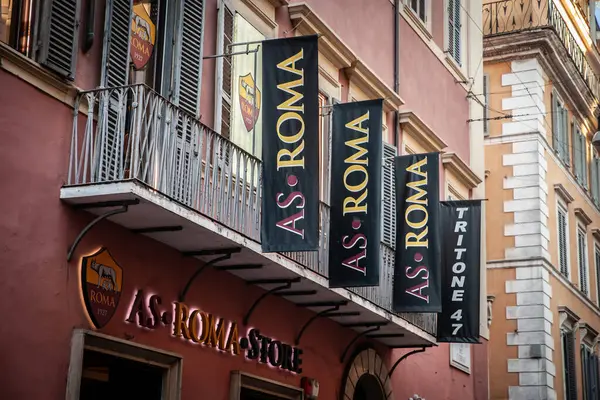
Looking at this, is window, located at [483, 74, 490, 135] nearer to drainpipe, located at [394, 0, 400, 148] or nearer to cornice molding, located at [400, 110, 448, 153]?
cornice molding, located at [400, 110, 448, 153]

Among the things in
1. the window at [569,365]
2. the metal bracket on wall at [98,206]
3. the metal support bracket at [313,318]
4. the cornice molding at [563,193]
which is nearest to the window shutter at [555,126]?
the cornice molding at [563,193]

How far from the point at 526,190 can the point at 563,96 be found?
413 centimetres

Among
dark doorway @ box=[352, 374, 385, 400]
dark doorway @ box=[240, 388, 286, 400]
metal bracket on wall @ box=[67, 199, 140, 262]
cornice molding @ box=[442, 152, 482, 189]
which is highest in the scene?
cornice molding @ box=[442, 152, 482, 189]

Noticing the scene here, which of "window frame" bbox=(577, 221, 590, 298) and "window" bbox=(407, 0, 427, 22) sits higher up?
"window" bbox=(407, 0, 427, 22)

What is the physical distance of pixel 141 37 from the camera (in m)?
12.6

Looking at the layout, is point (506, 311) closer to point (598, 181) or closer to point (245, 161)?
point (598, 181)

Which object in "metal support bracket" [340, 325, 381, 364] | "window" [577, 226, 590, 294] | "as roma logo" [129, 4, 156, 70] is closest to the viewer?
"as roma logo" [129, 4, 156, 70]

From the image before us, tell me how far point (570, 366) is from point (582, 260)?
12.6 ft

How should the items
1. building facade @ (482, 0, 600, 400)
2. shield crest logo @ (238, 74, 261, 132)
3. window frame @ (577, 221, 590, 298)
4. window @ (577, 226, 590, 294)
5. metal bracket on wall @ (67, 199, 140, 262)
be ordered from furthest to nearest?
window @ (577, 226, 590, 294), window frame @ (577, 221, 590, 298), building facade @ (482, 0, 600, 400), shield crest logo @ (238, 74, 261, 132), metal bracket on wall @ (67, 199, 140, 262)

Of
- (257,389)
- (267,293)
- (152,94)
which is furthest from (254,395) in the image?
(152,94)

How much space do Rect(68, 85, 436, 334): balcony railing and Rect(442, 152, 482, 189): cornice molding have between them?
817cm

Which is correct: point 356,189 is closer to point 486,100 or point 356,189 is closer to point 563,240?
point 486,100

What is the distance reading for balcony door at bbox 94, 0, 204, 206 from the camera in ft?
37.4

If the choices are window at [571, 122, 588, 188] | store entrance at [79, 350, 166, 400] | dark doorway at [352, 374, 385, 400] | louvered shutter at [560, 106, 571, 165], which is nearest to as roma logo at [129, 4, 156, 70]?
store entrance at [79, 350, 166, 400]
